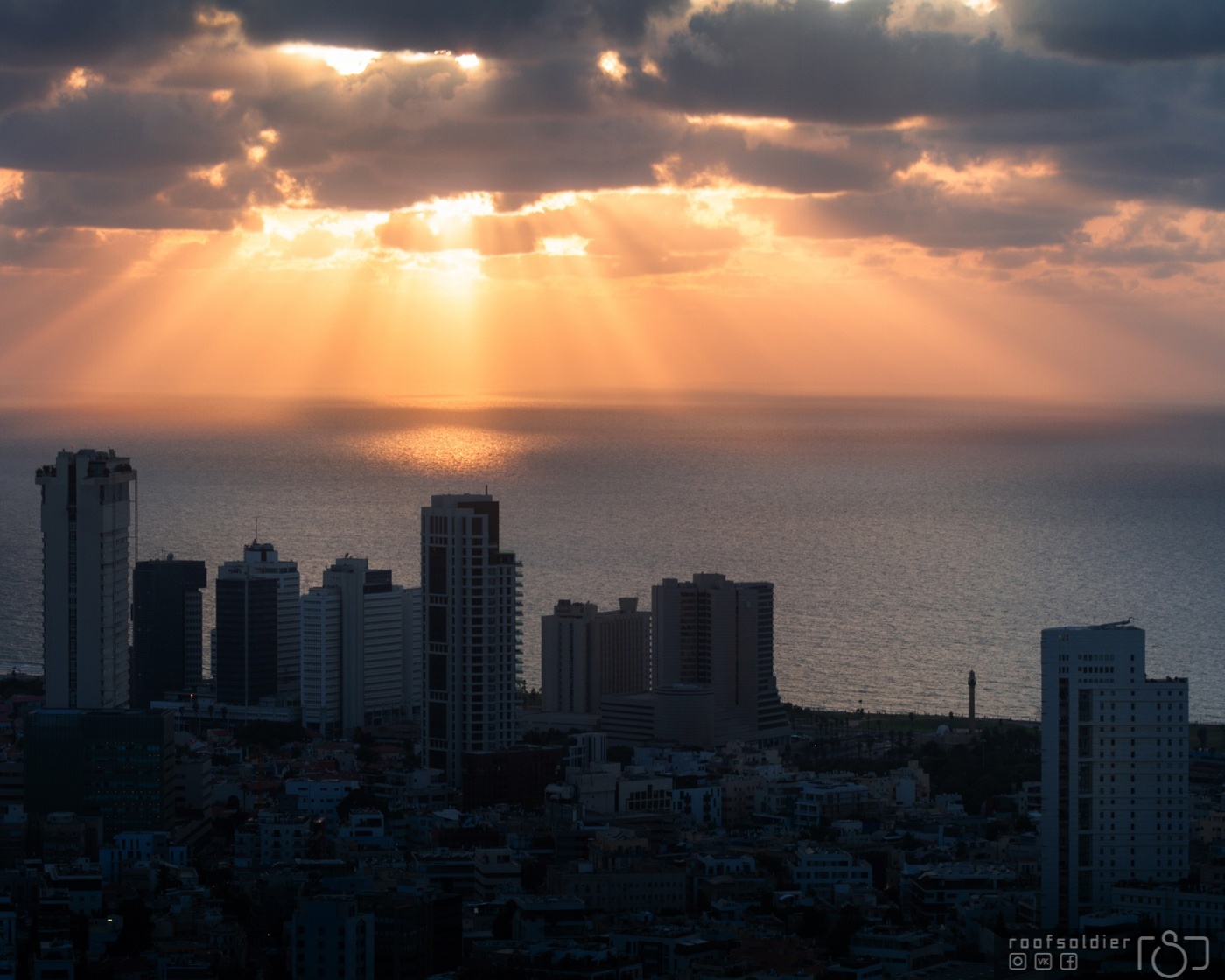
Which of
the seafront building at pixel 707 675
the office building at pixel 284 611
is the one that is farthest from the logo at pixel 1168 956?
the office building at pixel 284 611

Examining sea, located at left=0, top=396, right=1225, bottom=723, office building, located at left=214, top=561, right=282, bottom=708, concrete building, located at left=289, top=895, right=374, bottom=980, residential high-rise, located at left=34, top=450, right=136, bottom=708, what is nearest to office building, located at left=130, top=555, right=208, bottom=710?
office building, located at left=214, top=561, right=282, bottom=708

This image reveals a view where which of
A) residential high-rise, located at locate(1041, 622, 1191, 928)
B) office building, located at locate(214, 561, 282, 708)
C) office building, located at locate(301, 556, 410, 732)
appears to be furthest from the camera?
office building, located at locate(214, 561, 282, 708)

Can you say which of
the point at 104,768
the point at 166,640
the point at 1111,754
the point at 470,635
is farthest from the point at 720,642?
the point at 1111,754

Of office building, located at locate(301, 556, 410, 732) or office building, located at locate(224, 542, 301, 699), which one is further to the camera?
office building, located at locate(224, 542, 301, 699)

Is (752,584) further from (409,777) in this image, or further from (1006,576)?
(1006,576)

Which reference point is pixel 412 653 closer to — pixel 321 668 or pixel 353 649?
pixel 353 649

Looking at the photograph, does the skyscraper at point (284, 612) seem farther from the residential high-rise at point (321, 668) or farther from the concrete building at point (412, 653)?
the concrete building at point (412, 653)

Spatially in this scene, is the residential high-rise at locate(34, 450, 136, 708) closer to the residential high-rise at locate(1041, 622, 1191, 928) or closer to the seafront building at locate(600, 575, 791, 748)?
the seafront building at locate(600, 575, 791, 748)

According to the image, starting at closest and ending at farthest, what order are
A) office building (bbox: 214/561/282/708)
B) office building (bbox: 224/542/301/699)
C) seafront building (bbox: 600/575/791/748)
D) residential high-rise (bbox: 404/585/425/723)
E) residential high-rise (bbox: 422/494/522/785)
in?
1. residential high-rise (bbox: 422/494/522/785)
2. seafront building (bbox: 600/575/791/748)
3. residential high-rise (bbox: 404/585/425/723)
4. office building (bbox: 214/561/282/708)
5. office building (bbox: 224/542/301/699)
